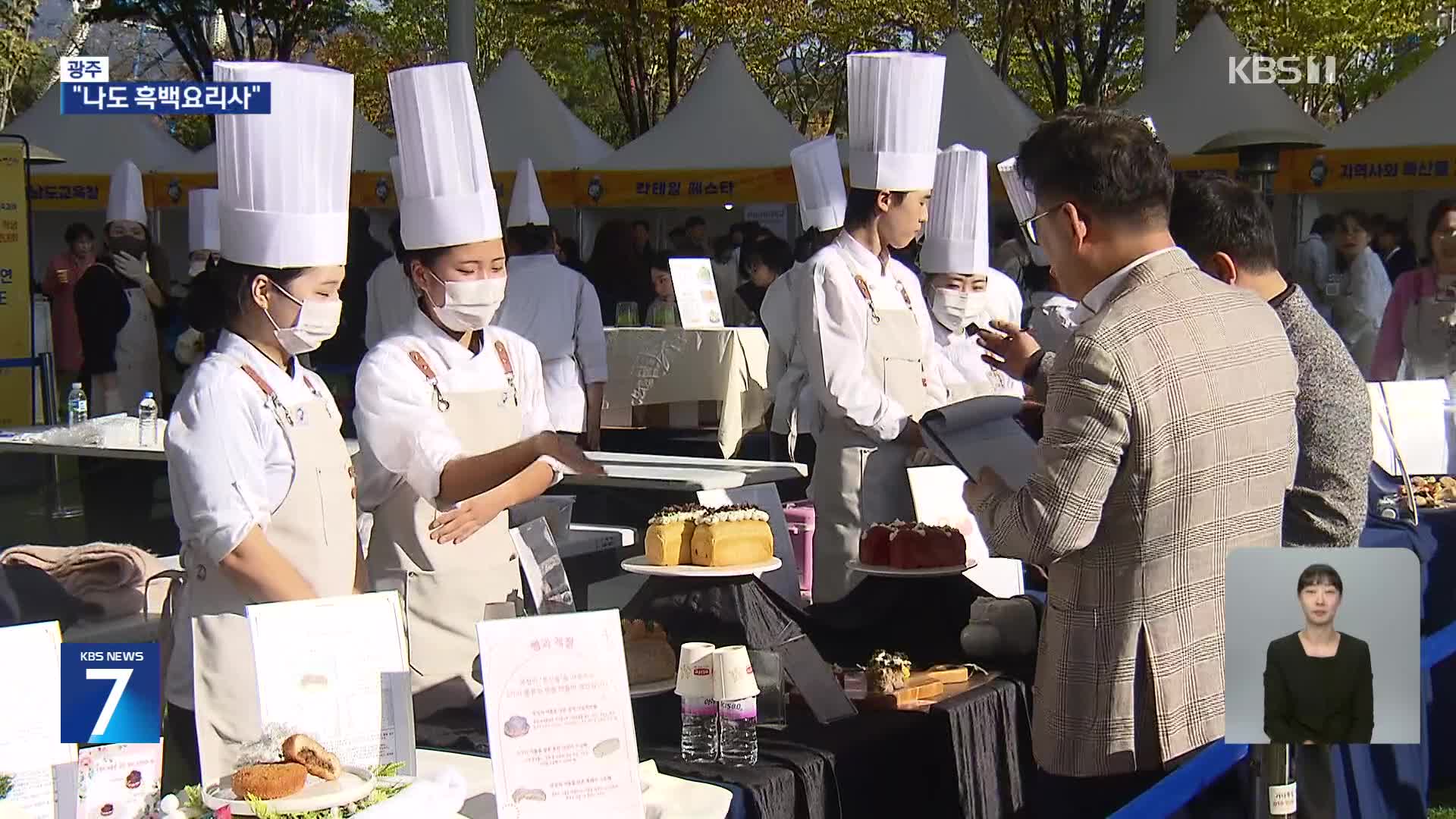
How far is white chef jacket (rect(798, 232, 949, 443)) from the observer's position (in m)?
3.70

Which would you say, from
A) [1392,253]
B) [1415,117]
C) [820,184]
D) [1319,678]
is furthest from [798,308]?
[1415,117]

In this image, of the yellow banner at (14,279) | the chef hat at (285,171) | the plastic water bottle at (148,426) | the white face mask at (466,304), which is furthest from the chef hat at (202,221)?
the chef hat at (285,171)

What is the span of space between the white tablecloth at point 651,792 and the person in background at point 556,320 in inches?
177

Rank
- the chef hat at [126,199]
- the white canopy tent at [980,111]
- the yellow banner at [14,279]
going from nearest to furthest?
the yellow banner at [14,279]
the chef hat at [126,199]
the white canopy tent at [980,111]

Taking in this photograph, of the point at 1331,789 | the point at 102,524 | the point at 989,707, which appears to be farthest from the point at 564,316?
the point at 1331,789

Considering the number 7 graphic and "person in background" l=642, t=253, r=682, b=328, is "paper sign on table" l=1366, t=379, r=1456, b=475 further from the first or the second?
"person in background" l=642, t=253, r=682, b=328

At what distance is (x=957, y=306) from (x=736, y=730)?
239cm

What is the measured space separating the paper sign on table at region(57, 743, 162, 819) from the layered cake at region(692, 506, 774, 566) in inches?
49.9

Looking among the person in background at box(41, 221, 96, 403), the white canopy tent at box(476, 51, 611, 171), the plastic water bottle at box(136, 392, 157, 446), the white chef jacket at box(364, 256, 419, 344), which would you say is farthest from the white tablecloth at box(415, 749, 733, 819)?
the white canopy tent at box(476, 51, 611, 171)

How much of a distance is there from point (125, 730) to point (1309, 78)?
72.4 ft

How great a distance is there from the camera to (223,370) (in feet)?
7.98

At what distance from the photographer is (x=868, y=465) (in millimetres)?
3791

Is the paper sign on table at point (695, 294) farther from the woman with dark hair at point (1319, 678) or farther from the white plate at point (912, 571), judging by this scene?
the woman with dark hair at point (1319, 678)

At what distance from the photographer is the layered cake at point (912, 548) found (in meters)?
3.22
